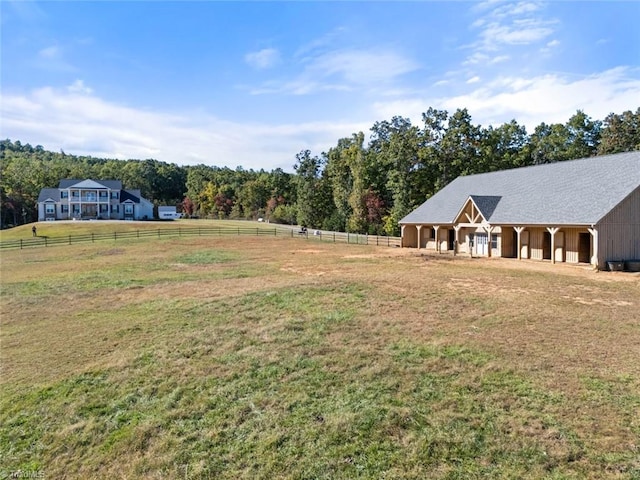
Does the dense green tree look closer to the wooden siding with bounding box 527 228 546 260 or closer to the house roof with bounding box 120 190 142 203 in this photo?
the wooden siding with bounding box 527 228 546 260

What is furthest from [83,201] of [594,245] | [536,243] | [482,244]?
[594,245]

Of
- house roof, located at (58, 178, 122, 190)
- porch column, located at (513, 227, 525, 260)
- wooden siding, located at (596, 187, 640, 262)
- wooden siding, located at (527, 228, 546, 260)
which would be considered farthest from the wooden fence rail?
house roof, located at (58, 178, 122, 190)

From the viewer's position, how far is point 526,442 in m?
4.62

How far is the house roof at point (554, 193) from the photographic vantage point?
20.1m

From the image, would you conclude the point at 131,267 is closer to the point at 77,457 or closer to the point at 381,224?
the point at 77,457

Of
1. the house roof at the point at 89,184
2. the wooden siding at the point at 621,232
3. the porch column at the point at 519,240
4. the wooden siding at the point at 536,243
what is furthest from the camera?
the house roof at the point at 89,184

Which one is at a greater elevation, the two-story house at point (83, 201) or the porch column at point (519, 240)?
the two-story house at point (83, 201)

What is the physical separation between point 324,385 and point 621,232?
2009 centimetres

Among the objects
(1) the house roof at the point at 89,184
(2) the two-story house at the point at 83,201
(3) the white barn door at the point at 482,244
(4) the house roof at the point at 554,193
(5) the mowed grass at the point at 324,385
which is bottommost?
(5) the mowed grass at the point at 324,385

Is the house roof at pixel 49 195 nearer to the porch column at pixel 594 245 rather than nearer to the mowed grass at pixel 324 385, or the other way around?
the mowed grass at pixel 324 385

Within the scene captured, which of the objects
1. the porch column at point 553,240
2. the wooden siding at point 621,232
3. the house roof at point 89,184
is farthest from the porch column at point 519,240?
the house roof at point 89,184

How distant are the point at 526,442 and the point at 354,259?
1976cm

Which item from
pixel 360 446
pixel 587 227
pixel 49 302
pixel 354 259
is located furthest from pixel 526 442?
pixel 354 259

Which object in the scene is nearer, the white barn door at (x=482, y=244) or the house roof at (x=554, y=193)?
the house roof at (x=554, y=193)
